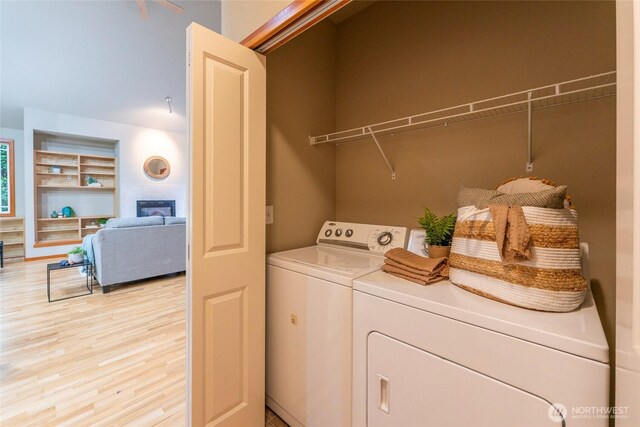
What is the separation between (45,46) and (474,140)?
13.8ft

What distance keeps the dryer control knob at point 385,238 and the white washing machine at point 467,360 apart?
0.48 metres

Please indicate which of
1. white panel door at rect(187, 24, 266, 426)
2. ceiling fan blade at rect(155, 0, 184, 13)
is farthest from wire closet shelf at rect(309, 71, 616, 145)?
ceiling fan blade at rect(155, 0, 184, 13)

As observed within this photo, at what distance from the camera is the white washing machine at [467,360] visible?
626 mm

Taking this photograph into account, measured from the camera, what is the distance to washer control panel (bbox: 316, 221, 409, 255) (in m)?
1.52

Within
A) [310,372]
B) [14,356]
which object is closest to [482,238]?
[310,372]

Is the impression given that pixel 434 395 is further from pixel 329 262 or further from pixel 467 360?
pixel 329 262

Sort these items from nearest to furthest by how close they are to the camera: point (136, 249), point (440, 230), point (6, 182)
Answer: point (440, 230) → point (136, 249) → point (6, 182)

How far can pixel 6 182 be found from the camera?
5.39 meters

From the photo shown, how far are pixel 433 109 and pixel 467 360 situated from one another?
1.33 m

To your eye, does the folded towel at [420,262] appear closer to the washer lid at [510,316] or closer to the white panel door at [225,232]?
the washer lid at [510,316]

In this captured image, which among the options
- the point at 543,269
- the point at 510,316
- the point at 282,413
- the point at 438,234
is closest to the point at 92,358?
the point at 282,413

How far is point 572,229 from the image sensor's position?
2.55 feet

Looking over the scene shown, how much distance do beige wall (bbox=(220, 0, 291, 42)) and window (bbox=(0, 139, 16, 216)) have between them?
7.13 meters

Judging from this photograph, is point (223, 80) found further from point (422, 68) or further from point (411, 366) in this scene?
point (411, 366)
